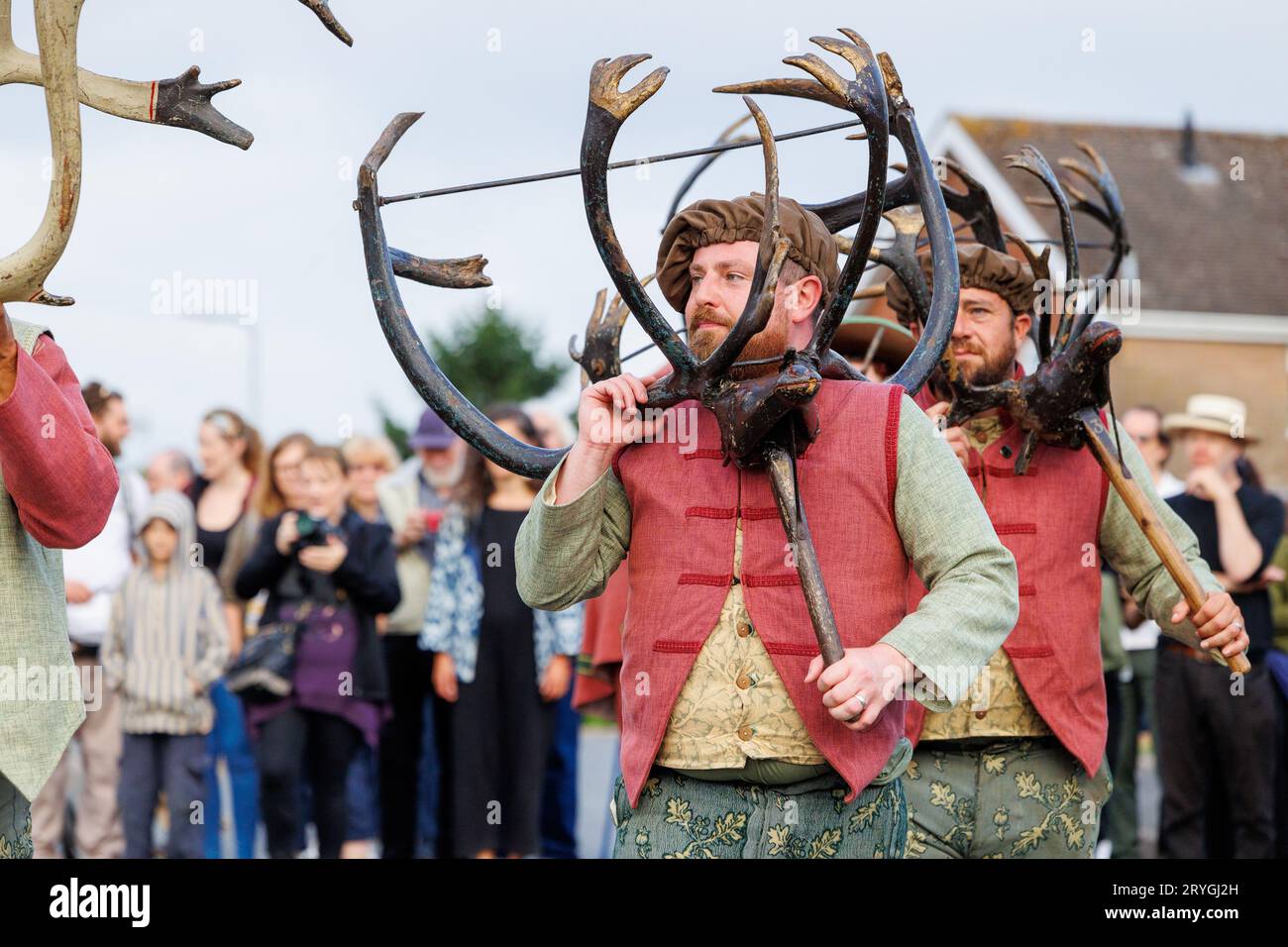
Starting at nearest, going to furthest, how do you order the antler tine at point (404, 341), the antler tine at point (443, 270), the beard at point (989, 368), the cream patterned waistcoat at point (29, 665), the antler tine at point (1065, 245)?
the cream patterned waistcoat at point (29, 665)
the antler tine at point (404, 341)
the antler tine at point (443, 270)
the antler tine at point (1065, 245)
the beard at point (989, 368)

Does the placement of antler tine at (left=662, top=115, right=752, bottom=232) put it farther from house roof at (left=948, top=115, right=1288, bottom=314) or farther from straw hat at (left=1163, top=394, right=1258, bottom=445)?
house roof at (left=948, top=115, right=1288, bottom=314)

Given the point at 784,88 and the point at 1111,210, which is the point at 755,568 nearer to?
the point at 784,88

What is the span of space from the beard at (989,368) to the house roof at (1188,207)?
865 inches

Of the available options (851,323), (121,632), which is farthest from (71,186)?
(121,632)

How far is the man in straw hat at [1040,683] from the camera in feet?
13.5

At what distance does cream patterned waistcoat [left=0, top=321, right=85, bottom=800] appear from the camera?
3.05 meters

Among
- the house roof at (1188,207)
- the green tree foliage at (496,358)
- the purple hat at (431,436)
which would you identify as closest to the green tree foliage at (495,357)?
the green tree foliage at (496,358)

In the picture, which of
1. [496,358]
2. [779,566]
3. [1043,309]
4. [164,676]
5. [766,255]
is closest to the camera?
[766,255]

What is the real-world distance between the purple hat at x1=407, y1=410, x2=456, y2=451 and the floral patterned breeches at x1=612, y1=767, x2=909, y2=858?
511 cm

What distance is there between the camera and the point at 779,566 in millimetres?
3174

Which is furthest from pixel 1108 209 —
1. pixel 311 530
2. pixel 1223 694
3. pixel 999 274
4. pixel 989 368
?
pixel 311 530

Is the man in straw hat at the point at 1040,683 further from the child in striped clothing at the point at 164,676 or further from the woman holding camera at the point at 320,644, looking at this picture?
the child in striped clothing at the point at 164,676

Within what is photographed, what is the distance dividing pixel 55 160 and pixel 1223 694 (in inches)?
238
